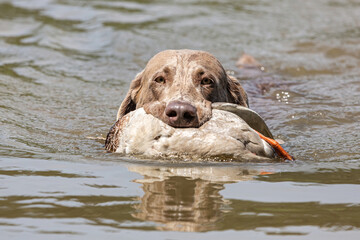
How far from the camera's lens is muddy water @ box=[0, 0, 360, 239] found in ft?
10.4

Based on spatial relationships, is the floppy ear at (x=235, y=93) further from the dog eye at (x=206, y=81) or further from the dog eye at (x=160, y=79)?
the dog eye at (x=160, y=79)

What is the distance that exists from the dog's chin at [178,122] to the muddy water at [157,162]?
33 cm

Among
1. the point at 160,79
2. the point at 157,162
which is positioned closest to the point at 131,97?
the point at 160,79

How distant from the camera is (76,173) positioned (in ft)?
13.9

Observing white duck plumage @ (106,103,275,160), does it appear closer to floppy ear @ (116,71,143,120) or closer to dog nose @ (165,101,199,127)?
dog nose @ (165,101,199,127)

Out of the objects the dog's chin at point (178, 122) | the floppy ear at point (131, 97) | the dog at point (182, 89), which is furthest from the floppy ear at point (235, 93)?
the dog's chin at point (178, 122)

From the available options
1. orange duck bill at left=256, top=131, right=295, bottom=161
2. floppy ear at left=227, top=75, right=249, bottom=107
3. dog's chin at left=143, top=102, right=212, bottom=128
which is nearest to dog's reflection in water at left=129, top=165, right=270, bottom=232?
dog's chin at left=143, top=102, right=212, bottom=128

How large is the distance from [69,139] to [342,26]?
9.54 metres

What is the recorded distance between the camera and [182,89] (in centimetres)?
528

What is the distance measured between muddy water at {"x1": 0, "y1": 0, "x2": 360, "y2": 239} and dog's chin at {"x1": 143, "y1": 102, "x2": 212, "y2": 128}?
0.33 meters

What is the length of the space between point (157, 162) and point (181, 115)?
378 millimetres

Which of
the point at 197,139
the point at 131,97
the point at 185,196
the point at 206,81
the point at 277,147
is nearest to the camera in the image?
the point at 185,196

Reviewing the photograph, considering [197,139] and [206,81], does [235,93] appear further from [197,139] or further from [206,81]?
[197,139]

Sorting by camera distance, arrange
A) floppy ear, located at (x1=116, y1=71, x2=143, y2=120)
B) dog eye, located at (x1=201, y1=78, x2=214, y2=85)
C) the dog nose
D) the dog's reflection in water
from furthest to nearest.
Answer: floppy ear, located at (x1=116, y1=71, x2=143, y2=120) → dog eye, located at (x1=201, y1=78, x2=214, y2=85) → the dog nose → the dog's reflection in water
